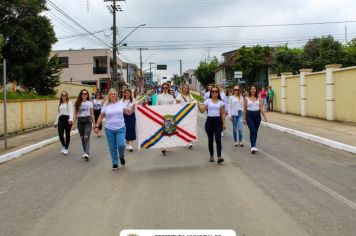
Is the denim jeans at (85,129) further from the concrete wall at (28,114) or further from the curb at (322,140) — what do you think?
the concrete wall at (28,114)

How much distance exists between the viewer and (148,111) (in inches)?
417

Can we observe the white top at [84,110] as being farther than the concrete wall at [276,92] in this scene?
No

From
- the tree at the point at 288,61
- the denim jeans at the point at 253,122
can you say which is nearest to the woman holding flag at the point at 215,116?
the denim jeans at the point at 253,122

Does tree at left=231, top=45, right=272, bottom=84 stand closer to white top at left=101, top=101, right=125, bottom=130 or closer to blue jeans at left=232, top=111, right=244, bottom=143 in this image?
blue jeans at left=232, top=111, right=244, bottom=143

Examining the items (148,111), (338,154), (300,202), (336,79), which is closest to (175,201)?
(300,202)

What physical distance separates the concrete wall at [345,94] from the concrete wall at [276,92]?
31.5ft

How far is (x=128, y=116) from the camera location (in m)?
12.7

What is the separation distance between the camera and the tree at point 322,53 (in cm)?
4525

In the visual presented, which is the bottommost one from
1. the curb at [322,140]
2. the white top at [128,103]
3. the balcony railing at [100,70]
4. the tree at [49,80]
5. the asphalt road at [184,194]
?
the asphalt road at [184,194]

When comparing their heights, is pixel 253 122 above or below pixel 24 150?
above

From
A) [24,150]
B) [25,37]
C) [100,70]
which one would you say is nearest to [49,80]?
[25,37]

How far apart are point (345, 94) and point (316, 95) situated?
142 inches

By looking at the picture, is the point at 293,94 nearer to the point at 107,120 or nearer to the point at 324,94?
the point at 324,94

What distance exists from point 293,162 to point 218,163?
1.67m
